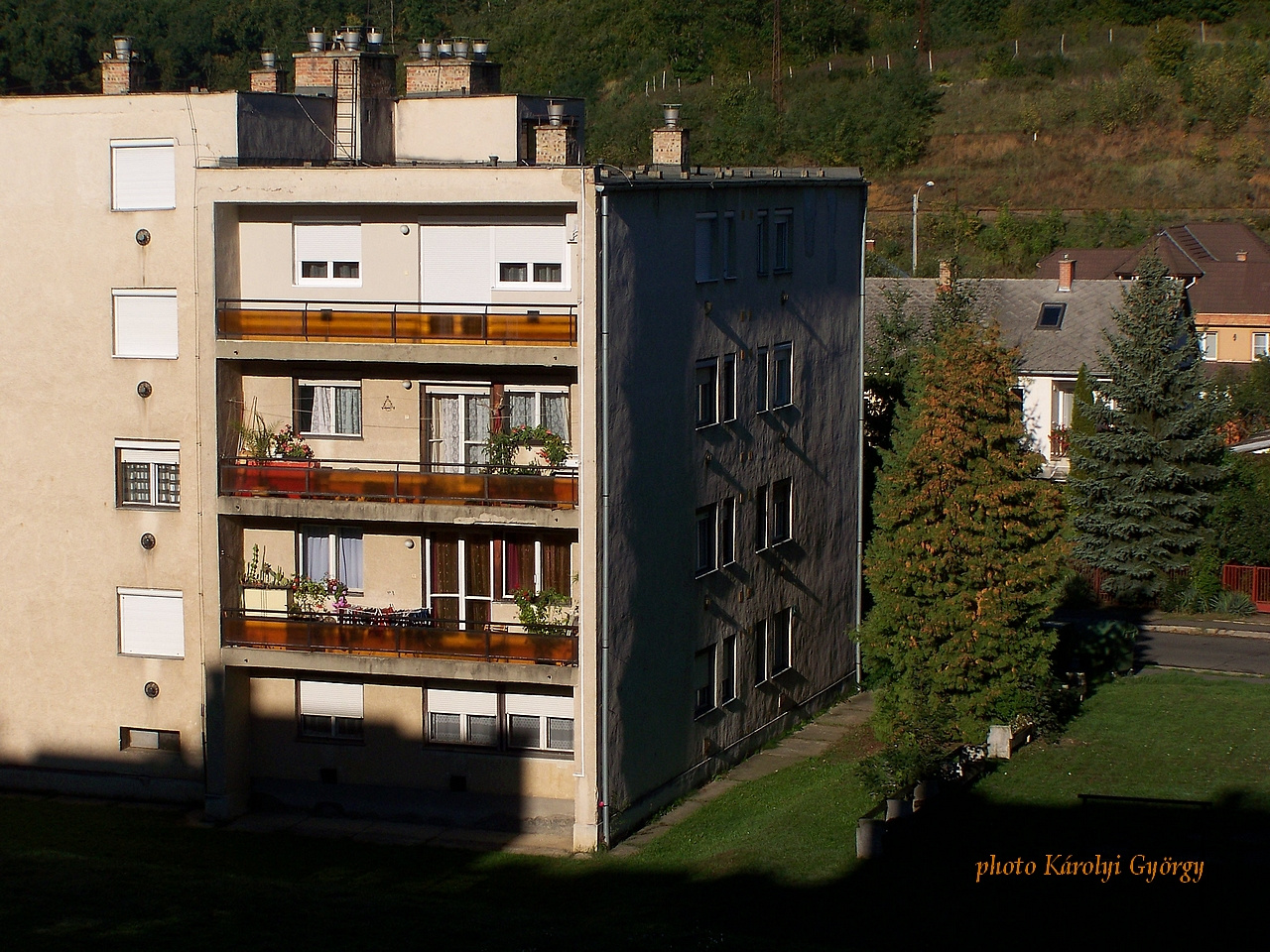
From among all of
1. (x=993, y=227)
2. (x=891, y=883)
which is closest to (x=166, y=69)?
(x=993, y=227)

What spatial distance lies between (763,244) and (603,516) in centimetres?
765

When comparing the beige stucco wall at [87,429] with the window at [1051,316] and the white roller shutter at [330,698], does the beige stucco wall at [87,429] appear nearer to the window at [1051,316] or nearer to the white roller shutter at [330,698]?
the white roller shutter at [330,698]

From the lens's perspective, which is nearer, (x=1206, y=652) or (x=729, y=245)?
(x=729, y=245)

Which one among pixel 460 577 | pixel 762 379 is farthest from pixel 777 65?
pixel 460 577

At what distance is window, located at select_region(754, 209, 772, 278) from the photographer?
94.7 ft

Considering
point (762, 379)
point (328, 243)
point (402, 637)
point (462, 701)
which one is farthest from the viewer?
point (762, 379)

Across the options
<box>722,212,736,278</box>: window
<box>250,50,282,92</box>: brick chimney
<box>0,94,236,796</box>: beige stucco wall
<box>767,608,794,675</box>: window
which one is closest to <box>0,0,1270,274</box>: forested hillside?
<box>767,608,794,675</box>: window

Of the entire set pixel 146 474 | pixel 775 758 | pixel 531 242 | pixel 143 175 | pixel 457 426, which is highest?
pixel 143 175

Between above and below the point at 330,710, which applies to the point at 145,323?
above

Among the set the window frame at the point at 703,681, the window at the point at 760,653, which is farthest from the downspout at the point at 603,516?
the window at the point at 760,653

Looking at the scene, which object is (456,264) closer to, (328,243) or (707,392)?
(328,243)

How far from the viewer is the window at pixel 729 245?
2744 centimetres

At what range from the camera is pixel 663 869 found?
23.0 metres

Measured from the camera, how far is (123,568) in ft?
87.7
